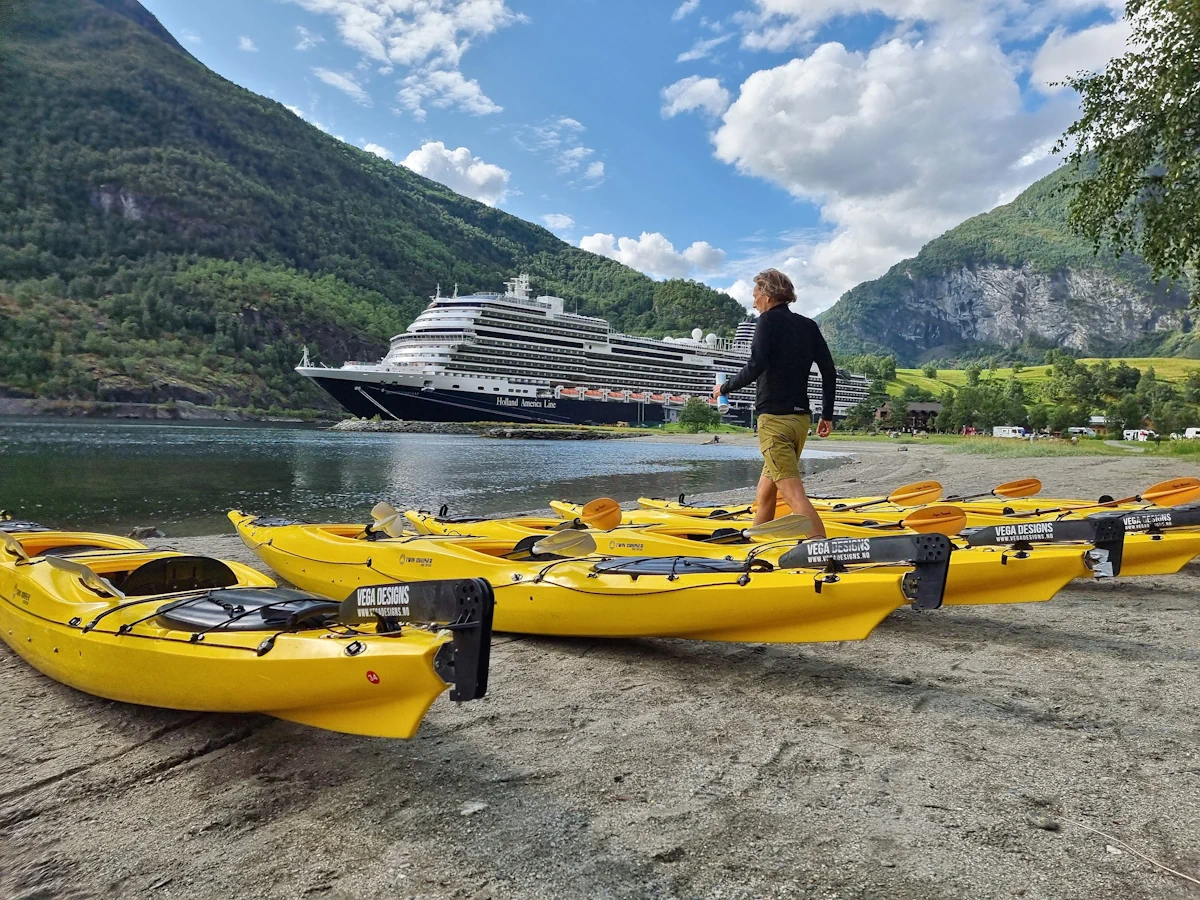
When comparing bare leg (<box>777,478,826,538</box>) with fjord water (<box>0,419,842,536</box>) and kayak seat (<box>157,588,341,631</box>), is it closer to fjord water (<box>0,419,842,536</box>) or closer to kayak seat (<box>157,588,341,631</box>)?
kayak seat (<box>157,588,341,631</box>)

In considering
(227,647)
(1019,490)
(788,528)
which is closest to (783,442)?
(788,528)

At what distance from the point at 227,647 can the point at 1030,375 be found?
144m

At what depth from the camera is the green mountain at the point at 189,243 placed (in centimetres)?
8381

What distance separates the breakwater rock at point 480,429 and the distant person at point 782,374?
59.3 meters

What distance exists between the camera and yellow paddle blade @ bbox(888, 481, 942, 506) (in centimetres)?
736

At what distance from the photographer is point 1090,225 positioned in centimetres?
931

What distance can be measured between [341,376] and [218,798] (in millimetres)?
72040

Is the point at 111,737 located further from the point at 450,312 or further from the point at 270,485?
the point at 450,312

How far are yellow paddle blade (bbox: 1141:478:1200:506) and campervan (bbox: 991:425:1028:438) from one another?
254ft

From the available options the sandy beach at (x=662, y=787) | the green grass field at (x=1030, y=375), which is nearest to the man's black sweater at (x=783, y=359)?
the sandy beach at (x=662, y=787)

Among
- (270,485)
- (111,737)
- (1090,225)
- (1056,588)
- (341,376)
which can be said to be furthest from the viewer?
(341,376)

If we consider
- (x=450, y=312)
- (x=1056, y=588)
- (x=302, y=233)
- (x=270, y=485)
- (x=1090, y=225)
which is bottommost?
(x=270, y=485)

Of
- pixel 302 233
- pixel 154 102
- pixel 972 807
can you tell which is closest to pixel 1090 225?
pixel 972 807

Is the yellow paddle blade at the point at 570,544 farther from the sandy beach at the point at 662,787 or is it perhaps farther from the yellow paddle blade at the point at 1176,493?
the yellow paddle blade at the point at 1176,493
